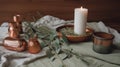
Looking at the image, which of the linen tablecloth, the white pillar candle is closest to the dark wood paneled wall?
the white pillar candle

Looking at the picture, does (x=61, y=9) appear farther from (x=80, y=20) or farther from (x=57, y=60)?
(x=57, y=60)

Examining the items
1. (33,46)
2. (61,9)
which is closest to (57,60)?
(33,46)

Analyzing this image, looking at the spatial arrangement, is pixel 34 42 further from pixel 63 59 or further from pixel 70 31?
pixel 70 31

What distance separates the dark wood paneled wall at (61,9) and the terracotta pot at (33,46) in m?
0.89

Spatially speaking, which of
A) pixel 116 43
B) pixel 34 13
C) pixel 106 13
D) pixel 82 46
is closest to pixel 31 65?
pixel 82 46

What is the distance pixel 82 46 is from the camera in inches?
32.4

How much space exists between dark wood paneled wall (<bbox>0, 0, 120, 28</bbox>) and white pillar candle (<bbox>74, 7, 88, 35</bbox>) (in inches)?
31.1

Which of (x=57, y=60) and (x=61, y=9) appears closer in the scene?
(x=57, y=60)

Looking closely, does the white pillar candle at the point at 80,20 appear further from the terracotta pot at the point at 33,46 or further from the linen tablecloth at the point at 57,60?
the terracotta pot at the point at 33,46

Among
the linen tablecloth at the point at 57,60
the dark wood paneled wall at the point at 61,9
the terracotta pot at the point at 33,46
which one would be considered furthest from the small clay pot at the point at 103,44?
the dark wood paneled wall at the point at 61,9

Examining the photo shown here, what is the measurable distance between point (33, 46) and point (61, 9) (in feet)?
3.52

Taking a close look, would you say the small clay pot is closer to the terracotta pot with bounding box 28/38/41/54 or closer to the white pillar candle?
the white pillar candle

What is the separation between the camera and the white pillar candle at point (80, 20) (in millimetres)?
858

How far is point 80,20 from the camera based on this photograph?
2.85 feet
